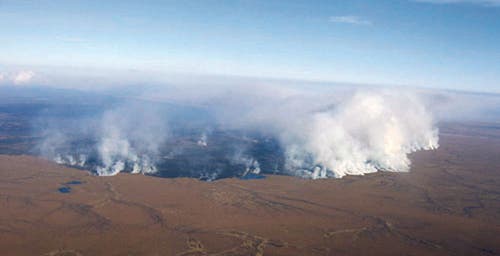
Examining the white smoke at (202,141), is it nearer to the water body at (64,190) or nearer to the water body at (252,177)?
the water body at (252,177)

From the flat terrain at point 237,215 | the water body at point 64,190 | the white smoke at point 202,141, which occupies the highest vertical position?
the white smoke at point 202,141

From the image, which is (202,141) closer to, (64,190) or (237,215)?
(64,190)

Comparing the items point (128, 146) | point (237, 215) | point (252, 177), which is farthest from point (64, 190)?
point (252, 177)

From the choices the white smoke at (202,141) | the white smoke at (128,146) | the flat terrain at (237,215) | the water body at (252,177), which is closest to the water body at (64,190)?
the flat terrain at (237,215)

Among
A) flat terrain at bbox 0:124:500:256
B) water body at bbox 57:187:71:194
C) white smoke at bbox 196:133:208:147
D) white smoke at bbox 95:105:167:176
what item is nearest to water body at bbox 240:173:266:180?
flat terrain at bbox 0:124:500:256

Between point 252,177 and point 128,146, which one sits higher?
point 128,146

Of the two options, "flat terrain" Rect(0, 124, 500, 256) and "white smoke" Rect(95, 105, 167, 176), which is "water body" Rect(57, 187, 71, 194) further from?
"white smoke" Rect(95, 105, 167, 176)

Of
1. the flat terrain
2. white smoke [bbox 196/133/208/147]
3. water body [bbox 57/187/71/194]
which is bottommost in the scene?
water body [bbox 57/187/71/194]

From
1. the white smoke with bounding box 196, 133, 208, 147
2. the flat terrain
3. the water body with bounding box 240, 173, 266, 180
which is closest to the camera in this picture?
the flat terrain

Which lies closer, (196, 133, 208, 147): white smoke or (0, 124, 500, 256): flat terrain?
(0, 124, 500, 256): flat terrain
